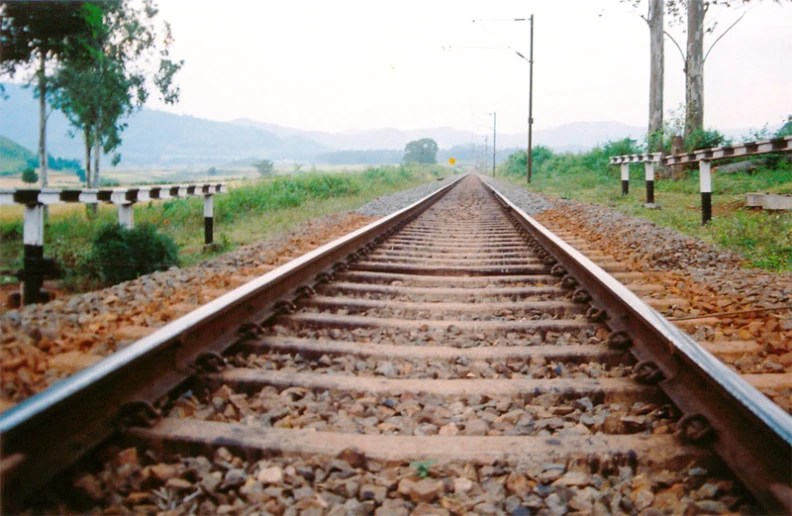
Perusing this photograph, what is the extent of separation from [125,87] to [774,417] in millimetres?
17023

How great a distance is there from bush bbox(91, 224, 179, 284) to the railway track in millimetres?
3064

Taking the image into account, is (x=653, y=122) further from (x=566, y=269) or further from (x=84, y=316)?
(x=84, y=316)

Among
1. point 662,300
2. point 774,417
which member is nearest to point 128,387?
point 774,417

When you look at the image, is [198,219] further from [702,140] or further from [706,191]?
[702,140]

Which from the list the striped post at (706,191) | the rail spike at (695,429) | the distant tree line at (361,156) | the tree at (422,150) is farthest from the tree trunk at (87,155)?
the distant tree line at (361,156)

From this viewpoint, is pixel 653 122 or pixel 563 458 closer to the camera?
pixel 563 458

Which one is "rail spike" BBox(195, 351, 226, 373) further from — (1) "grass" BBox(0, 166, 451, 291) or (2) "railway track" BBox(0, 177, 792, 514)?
(1) "grass" BBox(0, 166, 451, 291)

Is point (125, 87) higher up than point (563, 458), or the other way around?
point (125, 87)

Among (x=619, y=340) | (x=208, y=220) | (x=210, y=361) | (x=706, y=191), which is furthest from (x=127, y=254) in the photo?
(x=706, y=191)

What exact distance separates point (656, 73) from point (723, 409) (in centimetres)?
1846

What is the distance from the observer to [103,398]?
1.80 meters

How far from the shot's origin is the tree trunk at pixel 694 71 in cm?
1578

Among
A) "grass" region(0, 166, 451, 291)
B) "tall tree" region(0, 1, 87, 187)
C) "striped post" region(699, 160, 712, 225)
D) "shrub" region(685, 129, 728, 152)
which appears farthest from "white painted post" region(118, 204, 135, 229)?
"shrub" region(685, 129, 728, 152)

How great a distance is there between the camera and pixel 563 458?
5.53 feet
